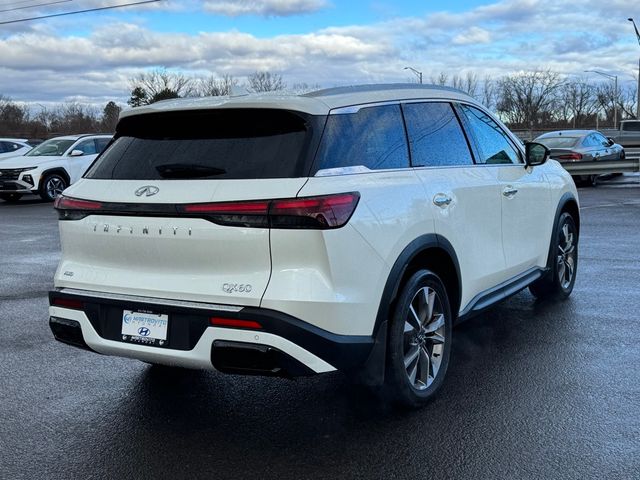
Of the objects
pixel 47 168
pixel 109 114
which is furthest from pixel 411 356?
pixel 109 114

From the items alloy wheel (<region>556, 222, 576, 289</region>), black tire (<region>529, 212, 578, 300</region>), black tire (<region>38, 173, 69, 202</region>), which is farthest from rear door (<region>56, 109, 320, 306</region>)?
black tire (<region>38, 173, 69, 202</region>)

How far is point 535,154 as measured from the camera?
18.6 feet

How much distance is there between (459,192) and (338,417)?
62.3 inches

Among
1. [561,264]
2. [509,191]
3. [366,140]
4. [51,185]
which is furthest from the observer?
[51,185]

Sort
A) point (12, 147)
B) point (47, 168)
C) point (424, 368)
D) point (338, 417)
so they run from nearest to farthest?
point (338, 417) → point (424, 368) → point (47, 168) → point (12, 147)

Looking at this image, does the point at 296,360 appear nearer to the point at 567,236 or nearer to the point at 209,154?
the point at 209,154

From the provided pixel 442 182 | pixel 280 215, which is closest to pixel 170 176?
pixel 280 215

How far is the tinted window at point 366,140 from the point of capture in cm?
352

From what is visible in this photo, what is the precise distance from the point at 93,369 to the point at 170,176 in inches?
76.2

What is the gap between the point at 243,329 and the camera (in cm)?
329

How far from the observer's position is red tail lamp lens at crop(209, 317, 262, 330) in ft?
10.7

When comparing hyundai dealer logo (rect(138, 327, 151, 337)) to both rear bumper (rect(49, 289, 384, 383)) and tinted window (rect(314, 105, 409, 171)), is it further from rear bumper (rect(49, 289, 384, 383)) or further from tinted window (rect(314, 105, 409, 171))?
tinted window (rect(314, 105, 409, 171))

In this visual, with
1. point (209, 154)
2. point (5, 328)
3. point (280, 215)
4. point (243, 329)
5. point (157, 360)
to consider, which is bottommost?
point (5, 328)

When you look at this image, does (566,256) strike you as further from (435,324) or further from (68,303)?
(68,303)
